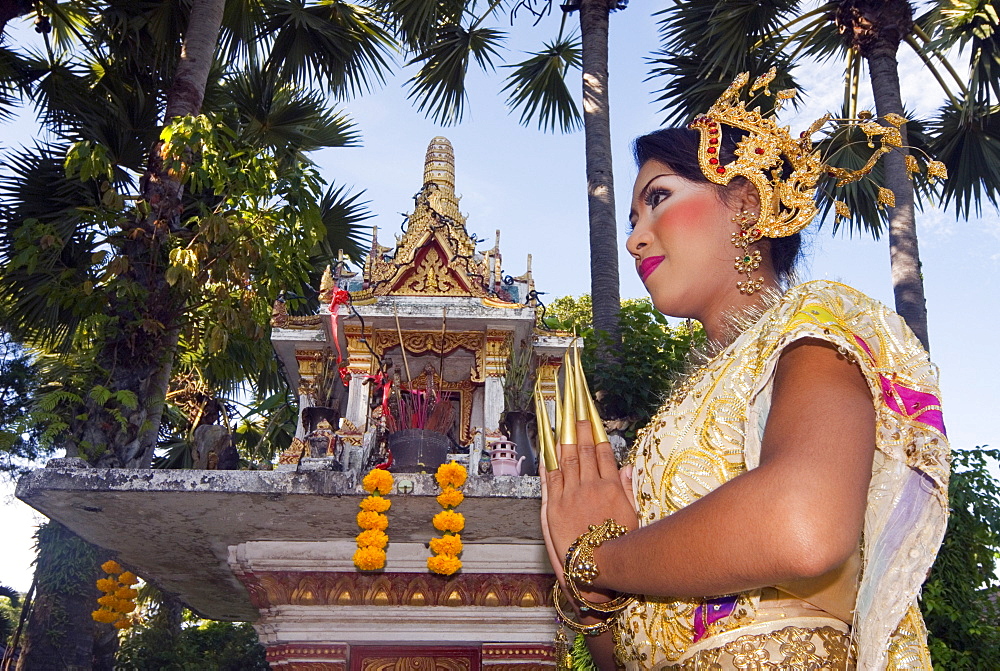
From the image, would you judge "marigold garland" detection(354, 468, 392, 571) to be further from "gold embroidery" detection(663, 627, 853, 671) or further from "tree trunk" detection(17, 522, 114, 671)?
"tree trunk" detection(17, 522, 114, 671)

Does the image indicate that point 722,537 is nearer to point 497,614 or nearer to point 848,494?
point 848,494

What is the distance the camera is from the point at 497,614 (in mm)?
4688

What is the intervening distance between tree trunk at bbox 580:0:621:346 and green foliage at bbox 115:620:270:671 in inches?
288

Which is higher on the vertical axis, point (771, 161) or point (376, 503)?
point (771, 161)

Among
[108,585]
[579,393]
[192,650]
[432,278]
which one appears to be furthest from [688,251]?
[192,650]

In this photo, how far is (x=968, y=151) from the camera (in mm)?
11000

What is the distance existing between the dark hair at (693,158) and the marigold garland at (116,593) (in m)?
4.67

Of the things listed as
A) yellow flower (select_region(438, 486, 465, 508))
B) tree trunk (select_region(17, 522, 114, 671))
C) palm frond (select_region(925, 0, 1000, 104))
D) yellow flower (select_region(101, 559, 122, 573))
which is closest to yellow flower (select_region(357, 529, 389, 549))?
yellow flower (select_region(438, 486, 465, 508))

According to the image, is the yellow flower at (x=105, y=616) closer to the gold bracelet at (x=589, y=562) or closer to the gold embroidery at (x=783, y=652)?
the gold bracelet at (x=589, y=562)

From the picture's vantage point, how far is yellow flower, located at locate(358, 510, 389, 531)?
159 inches

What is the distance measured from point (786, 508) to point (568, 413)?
25.1 inches

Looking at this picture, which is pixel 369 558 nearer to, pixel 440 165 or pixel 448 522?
pixel 448 522

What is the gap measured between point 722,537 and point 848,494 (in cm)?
18

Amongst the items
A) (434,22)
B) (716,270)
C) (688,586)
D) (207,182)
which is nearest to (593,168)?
(434,22)
